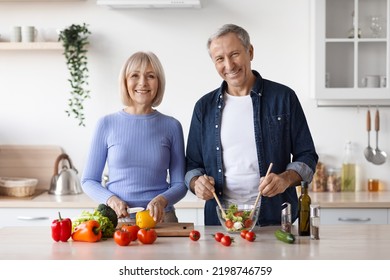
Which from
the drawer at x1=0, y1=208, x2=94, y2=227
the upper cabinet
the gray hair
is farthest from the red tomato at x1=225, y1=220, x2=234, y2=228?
the upper cabinet

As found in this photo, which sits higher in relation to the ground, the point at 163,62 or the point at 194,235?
the point at 163,62

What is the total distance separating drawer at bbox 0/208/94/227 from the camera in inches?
163

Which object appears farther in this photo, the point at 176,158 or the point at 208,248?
the point at 176,158

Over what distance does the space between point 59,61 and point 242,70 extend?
212cm

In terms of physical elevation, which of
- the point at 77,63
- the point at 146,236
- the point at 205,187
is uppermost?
the point at 77,63

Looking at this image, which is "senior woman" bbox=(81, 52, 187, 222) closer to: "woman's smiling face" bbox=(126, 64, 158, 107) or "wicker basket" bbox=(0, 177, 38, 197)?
"woman's smiling face" bbox=(126, 64, 158, 107)

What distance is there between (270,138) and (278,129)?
0.18ft

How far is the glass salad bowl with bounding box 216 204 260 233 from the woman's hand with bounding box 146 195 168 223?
0.91 feet

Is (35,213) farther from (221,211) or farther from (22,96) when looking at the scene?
(221,211)

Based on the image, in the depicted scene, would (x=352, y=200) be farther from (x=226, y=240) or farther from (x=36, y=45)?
(x=36, y=45)

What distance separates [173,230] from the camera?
272 cm

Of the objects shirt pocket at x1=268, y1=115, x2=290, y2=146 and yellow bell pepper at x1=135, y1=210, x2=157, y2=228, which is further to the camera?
shirt pocket at x1=268, y1=115, x2=290, y2=146

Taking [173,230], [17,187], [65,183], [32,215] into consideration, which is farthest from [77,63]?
[173,230]

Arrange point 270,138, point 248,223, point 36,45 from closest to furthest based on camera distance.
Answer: point 248,223
point 270,138
point 36,45
